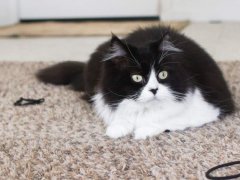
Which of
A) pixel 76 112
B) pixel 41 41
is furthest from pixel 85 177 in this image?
pixel 41 41

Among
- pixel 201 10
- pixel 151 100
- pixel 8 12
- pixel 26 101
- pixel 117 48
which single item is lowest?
pixel 8 12

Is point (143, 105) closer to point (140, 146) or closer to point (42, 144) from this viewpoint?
point (140, 146)

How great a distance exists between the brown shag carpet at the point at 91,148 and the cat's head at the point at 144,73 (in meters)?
0.14

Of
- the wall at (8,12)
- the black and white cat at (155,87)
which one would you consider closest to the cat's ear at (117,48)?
the black and white cat at (155,87)

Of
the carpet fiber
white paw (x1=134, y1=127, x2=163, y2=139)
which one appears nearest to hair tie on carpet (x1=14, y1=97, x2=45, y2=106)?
white paw (x1=134, y1=127, x2=163, y2=139)

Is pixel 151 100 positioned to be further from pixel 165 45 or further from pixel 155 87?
pixel 165 45

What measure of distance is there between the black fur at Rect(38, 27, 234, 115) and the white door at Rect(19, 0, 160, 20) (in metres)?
2.10

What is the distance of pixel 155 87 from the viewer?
1160 mm

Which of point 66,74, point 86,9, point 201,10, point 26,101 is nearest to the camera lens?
point 26,101

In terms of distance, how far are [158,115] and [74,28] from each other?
7.59 feet

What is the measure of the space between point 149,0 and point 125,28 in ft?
1.91

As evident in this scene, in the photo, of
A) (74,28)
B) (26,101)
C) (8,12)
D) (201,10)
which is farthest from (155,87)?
(8,12)

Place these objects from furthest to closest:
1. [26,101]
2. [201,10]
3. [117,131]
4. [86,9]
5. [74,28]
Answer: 1. [86,9]
2. [201,10]
3. [74,28]
4. [26,101]
5. [117,131]

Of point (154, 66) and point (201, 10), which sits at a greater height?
point (154, 66)
